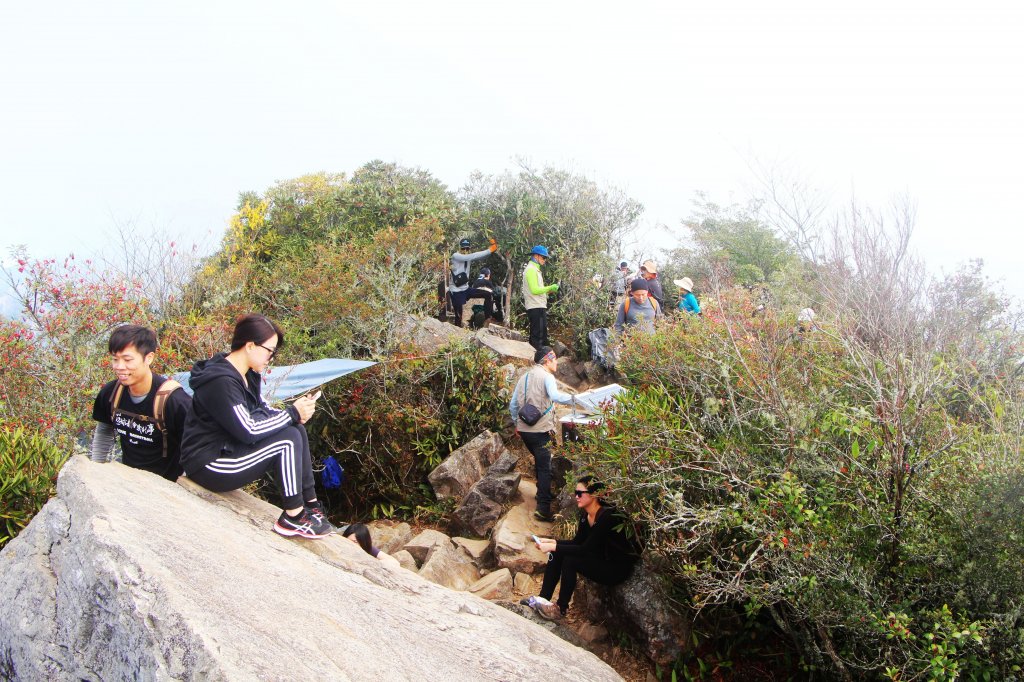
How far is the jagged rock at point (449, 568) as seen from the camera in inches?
301

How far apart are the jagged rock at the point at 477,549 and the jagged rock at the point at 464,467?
0.88m

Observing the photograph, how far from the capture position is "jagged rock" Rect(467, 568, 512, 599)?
7281 millimetres

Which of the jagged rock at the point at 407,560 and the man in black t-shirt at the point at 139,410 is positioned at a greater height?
the man in black t-shirt at the point at 139,410

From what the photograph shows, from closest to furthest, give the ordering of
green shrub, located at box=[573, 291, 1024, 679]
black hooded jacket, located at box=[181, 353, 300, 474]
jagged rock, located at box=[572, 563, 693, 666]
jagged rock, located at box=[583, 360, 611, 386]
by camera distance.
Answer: black hooded jacket, located at box=[181, 353, 300, 474]
green shrub, located at box=[573, 291, 1024, 679]
jagged rock, located at box=[572, 563, 693, 666]
jagged rock, located at box=[583, 360, 611, 386]

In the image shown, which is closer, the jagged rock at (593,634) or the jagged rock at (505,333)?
the jagged rock at (593,634)

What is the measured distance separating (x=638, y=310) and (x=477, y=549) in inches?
178

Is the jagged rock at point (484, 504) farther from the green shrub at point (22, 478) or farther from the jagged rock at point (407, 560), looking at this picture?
the green shrub at point (22, 478)

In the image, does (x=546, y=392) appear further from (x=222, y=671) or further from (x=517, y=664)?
(x=222, y=671)

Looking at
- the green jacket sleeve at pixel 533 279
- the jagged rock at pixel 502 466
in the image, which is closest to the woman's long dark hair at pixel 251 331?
the jagged rock at pixel 502 466

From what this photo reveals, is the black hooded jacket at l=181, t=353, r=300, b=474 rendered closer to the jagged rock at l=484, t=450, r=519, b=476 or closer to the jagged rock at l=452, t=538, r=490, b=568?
the jagged rock at l=452, t=538, r=490, b=568

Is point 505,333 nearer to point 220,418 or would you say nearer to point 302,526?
point 302,526

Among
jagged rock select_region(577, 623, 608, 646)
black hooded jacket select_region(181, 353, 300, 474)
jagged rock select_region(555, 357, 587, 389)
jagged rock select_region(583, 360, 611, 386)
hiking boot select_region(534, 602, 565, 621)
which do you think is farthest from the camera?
jagged rock select_region(555, 357, 587, 389)

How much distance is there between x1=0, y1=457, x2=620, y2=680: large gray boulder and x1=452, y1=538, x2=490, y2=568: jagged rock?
3827mm

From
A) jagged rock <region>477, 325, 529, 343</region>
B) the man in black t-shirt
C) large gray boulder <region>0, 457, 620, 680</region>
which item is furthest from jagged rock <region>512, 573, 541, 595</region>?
jagged rock <region>477, 325, 529, 343</region>
